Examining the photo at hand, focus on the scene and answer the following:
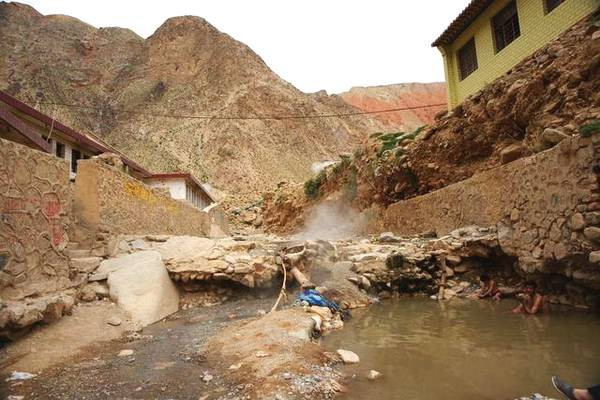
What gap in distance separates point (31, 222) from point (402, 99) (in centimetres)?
8747

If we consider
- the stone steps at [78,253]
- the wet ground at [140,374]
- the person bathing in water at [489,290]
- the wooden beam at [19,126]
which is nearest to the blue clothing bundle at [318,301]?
the wet ground at [140,374]

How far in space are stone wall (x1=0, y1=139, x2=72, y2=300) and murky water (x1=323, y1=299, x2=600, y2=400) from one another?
4.33 m

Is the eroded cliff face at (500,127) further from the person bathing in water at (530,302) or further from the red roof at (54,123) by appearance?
the red roof at (54,123)

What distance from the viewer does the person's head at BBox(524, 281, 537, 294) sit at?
22.3 feet

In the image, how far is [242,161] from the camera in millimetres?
43406

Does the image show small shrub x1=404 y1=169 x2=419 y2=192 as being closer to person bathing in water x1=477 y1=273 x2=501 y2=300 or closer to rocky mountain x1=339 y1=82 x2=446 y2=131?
person bathing in water x1=477 y1=273 x2=501 y2=300

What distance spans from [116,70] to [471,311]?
65.1 m

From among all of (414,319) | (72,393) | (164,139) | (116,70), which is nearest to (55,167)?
(72,393)

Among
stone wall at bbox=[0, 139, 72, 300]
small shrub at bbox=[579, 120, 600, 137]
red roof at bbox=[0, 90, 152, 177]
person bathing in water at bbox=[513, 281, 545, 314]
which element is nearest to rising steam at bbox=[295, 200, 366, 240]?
red roof at bbox=[0, 90, 152, 177]

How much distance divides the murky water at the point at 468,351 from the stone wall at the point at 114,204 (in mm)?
5232

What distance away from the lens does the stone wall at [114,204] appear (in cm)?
707

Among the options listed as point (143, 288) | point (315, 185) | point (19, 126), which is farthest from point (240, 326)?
point (315, 185)

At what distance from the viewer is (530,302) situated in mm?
6469

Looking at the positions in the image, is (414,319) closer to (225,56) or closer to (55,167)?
(55,167)
